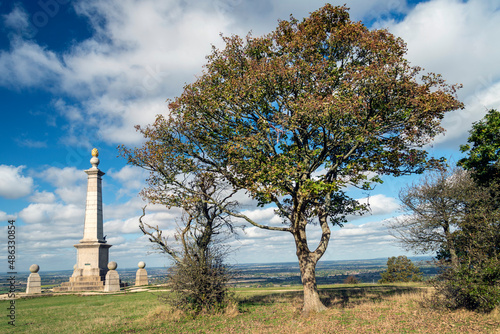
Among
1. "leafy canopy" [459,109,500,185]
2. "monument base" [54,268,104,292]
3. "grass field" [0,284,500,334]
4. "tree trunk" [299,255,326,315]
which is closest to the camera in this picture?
"grass field" [0,284,500,334]

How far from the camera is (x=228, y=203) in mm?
17688

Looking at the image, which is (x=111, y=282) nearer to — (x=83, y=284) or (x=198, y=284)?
(x=83, y=284)

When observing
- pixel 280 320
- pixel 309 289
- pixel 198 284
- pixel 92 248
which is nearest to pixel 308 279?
pixel 309 289

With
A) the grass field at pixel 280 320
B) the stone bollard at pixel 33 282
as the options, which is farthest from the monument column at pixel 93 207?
the grass field at pixel 280 320

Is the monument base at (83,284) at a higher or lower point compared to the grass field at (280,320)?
higher

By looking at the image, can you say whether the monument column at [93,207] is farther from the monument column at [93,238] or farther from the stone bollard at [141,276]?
the stone bollard at [141,276]

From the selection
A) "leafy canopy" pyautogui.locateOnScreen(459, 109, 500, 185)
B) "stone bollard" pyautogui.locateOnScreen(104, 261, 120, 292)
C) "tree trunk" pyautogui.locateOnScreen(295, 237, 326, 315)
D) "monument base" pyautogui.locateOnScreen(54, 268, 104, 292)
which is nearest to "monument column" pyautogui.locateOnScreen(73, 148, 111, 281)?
"monument base" pyautogui.locateOnScreen(54, 268, 104, 292)

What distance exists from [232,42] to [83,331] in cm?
1484

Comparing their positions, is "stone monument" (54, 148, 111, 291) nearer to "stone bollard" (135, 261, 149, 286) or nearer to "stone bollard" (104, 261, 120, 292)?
"stone bollard" (104, 261, 120, 292)

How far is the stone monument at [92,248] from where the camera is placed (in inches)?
1257

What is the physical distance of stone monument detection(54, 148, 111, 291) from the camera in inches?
1257

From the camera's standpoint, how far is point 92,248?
33.2 meters

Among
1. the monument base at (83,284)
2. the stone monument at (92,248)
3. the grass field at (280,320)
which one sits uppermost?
the stone monument at (92,248)

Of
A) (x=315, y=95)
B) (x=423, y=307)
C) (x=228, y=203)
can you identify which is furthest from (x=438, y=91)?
(x=228, y=203)
